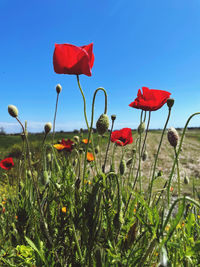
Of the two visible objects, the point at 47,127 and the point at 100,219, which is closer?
the point at 100,219

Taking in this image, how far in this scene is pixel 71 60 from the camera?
81 cm

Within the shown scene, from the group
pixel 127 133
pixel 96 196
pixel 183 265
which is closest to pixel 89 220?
pixel 96 196

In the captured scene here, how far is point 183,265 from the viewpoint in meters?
0.61

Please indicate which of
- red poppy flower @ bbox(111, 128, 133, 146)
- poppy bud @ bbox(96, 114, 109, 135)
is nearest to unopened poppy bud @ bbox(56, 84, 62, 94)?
red poppy flower @ bbox(111, 128, 133, 146)

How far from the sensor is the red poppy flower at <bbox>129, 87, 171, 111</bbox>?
956 mm

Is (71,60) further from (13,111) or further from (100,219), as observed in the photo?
(100,219)

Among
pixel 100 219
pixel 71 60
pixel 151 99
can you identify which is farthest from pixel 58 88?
pixel 100 219

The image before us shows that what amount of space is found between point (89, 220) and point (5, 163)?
162 centimetres

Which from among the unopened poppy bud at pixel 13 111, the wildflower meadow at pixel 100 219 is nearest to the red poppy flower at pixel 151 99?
the wildflower meadow at pixel 100 219

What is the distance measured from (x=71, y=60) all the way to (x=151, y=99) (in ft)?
1.39

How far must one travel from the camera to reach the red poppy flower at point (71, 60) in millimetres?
Answer: 791

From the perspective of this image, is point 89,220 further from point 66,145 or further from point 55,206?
point 66,145

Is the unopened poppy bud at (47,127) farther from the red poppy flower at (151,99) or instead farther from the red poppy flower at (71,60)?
the red poppy flower at (151,99)

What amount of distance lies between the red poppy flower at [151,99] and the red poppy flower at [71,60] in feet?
1.05
